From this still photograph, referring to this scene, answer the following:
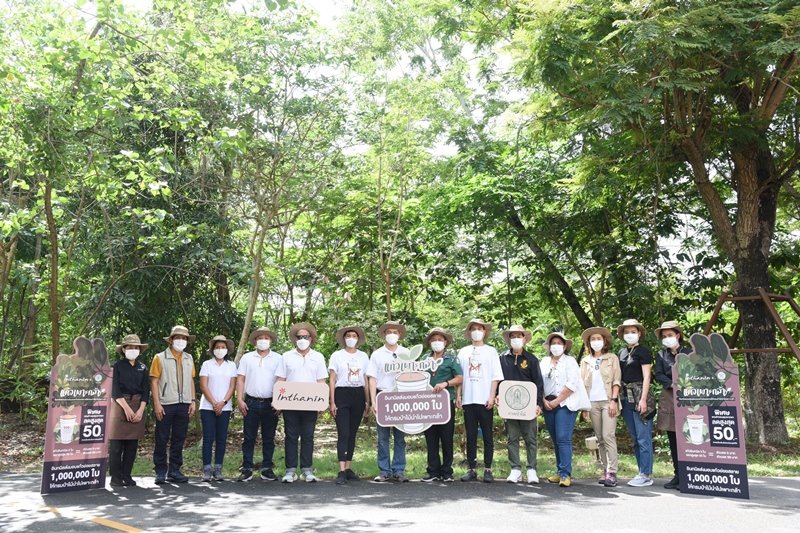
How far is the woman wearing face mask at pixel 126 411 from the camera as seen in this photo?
334 inches

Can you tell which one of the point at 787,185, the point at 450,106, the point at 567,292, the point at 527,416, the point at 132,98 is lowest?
the point at 527,416

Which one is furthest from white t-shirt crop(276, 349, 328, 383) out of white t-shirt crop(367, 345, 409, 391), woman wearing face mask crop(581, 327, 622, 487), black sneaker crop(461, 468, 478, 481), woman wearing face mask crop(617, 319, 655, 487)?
woman wearing face mask crop(617, 319, 655, 487)

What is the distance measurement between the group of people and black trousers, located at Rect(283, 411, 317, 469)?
12 mm

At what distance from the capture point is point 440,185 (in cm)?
1485

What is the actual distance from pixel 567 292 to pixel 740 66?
6.07m

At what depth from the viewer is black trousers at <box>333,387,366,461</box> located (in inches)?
342

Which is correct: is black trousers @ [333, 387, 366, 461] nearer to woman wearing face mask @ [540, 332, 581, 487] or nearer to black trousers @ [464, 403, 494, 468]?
black trousers @ [464, 403, 494, 468]

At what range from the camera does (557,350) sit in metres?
8.60

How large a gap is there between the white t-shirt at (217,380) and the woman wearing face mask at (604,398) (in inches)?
163

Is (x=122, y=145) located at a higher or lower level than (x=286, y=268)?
higher

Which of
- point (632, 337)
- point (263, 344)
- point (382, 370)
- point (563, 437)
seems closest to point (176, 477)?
point (263, 344)

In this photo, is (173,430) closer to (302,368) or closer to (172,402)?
(172,402)

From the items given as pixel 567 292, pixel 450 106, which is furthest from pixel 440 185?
pixel 567 292

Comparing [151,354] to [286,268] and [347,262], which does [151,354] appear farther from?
[347,262]
